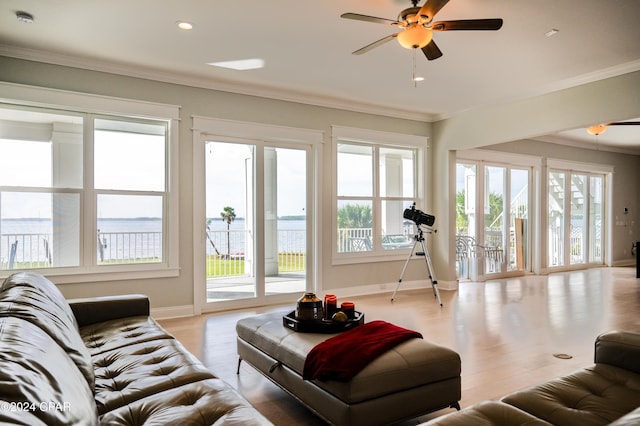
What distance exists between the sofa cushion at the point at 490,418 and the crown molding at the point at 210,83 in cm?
448

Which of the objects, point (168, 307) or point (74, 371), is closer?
point (74, 371)

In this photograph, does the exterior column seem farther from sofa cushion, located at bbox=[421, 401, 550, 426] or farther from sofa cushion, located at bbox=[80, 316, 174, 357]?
sofa cushion, located at bbox=[421, 401, 550, 426]

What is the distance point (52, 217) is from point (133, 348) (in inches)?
110

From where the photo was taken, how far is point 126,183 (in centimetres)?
470

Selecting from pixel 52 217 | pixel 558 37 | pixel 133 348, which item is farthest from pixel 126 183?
pixel 558 37

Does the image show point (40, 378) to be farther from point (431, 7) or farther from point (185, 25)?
point (185, 25)

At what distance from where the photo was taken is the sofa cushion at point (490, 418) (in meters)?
1.53

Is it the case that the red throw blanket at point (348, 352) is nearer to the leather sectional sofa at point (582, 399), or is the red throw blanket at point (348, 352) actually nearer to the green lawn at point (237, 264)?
the leather sectional sofa at point (582, 399)

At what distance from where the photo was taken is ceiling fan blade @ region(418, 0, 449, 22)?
266cm

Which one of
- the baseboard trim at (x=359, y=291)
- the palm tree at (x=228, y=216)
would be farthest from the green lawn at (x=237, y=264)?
the baseboard trim at (x=359, y=291)

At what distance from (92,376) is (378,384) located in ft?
4.16

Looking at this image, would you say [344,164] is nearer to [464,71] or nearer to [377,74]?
[377,74]

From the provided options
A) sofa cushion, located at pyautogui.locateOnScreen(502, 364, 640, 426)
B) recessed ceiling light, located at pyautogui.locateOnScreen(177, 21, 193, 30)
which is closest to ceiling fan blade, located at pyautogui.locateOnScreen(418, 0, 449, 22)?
recessed ceiling light, located at pyautogui.locateOnScreen(177, 21, 193, 30)

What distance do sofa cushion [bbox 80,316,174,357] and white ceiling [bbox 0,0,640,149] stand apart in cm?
236
